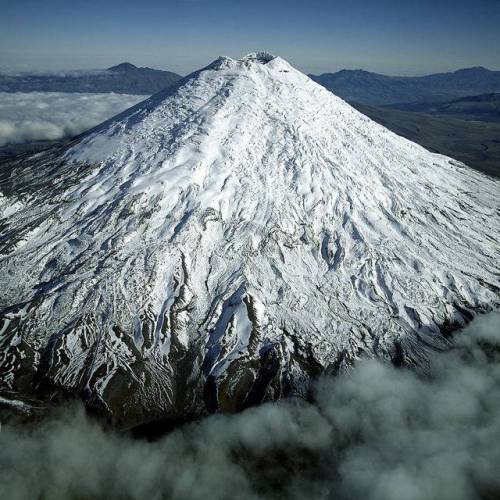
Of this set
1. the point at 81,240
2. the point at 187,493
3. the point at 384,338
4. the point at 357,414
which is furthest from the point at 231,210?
the point at 187,493

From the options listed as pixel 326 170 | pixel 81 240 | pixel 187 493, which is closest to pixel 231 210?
pixel 326 170

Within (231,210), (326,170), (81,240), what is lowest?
(81,240)

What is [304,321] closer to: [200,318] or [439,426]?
[200,318]

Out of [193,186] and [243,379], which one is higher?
[193,186]

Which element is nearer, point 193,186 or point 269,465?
point 269,465

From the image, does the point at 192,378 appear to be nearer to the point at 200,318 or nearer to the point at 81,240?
the point at 200,318

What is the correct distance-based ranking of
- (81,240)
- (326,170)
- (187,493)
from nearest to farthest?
(187,493), (81,240), (326,170)

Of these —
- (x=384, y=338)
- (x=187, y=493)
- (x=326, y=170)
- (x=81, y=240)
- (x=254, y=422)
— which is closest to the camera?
(x=187, y=493)
